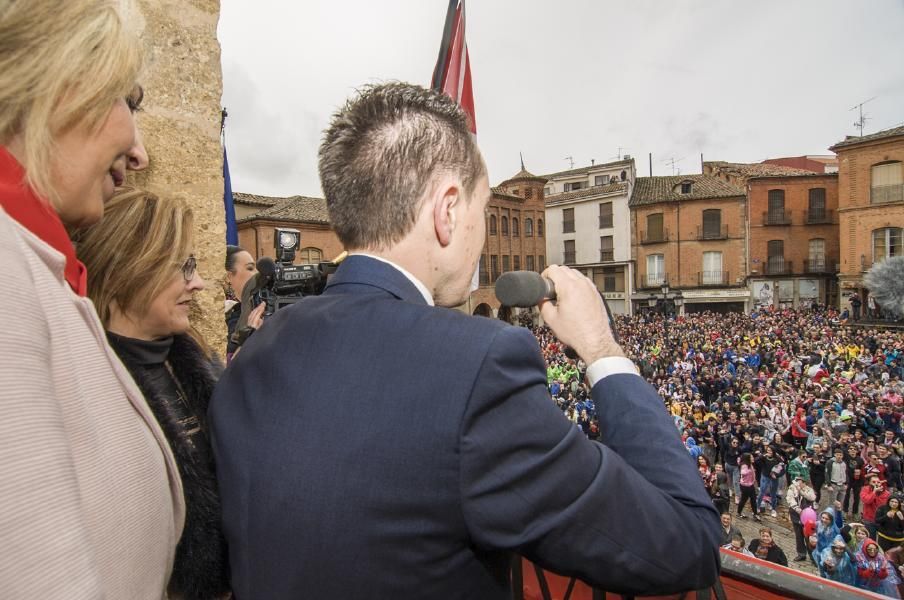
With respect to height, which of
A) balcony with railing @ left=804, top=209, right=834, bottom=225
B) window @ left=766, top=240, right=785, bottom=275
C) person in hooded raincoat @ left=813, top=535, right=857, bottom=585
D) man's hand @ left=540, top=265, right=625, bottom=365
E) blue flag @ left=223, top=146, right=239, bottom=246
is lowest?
person in hooded raincoat @ left=813, top=535, right=857, bottom=585

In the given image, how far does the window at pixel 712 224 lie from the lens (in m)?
31.1

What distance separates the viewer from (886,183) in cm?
2527

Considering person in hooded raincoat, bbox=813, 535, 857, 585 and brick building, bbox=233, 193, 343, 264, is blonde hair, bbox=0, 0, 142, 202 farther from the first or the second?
brick building, bbox=233, 193, 343, 264

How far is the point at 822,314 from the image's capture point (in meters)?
26.0

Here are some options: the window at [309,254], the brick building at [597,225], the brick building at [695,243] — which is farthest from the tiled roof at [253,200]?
the brick building at [695,243]

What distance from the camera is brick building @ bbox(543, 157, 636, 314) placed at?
109 ft

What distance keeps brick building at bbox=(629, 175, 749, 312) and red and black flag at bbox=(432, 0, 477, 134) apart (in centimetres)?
2829

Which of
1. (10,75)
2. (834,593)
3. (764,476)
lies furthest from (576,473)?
(764,476)

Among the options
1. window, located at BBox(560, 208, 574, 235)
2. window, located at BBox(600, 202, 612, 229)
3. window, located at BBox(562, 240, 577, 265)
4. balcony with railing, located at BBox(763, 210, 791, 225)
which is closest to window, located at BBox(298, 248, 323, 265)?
window, located at BBox(562, 240, 577, 265)

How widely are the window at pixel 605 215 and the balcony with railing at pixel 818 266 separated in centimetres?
1061

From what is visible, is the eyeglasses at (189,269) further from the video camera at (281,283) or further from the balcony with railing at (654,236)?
the balcony with railing at (654,236)

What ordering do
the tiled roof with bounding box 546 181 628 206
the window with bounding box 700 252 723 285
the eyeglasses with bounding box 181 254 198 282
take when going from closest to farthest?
the eyeglasses with bounding box 181 254 198 282 → the window with bounding box 700 252 723 285 → the tiled roof with bounding box 546 181 628 206

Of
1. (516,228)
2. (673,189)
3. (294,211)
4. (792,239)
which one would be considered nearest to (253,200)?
(294,211)

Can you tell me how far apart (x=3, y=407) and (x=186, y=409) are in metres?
1.03
